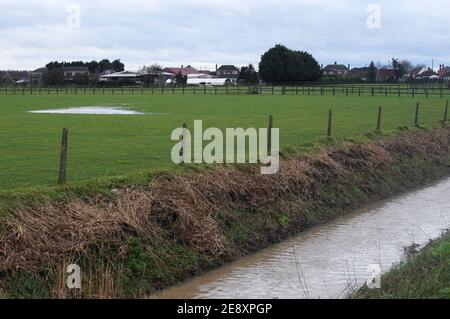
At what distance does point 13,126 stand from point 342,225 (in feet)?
63.7

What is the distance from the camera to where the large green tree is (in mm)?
125062

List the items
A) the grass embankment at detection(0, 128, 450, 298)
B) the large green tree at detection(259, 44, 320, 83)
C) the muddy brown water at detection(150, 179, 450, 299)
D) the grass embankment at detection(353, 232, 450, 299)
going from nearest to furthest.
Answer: the grass embankment at detection(353, 232, 450, 299), the grass embankment at detection(0, 128, 450, 298), the muddy brown water at detection(150, 179, 450, 299), the large green tree at detection(259, 44, 320, 83)

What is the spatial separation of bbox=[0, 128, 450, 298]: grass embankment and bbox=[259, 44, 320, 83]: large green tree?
349ft

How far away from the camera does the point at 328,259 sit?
1352 centimetres

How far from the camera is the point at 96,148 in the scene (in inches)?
877

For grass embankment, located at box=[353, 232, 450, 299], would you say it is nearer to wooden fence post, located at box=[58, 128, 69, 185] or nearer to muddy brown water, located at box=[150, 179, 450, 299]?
muddy brown water, located at box=[150, 179, 450, 299]

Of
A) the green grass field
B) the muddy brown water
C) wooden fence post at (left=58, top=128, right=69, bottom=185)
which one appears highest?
wooden fence post at (left=58, top=128, right=69, bottom=185)

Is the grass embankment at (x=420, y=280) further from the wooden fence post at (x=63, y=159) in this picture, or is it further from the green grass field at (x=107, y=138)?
the green grass field at (x=107, y=138)

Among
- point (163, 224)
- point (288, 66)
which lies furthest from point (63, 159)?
point (288, 66)

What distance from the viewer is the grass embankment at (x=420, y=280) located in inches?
360

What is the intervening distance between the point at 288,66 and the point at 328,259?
11374 centimetres

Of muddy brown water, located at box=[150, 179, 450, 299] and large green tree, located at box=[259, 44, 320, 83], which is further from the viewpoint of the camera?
large green tree, located at box=[259, 44, 320, 83]

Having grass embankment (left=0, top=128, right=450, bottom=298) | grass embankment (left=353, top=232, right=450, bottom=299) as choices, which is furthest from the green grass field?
grass embankment (left=353, top=232, right=450, bottom=299)
